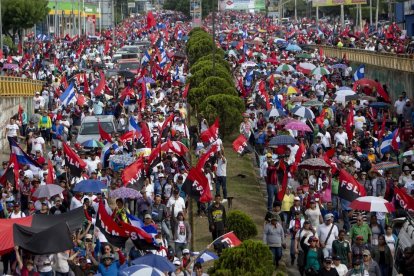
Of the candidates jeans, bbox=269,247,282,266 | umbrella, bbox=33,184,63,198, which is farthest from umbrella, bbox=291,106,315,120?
jeans, bbox=269,247,282,266

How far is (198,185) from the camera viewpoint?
805 inches

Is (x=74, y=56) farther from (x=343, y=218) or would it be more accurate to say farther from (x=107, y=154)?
(x=343, y=218)

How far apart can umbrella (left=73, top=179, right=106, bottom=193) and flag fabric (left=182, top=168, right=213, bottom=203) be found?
1.42 m

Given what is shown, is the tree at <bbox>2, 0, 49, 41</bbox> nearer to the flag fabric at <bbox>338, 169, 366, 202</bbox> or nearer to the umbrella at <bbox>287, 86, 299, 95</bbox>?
the umbrella at <bbox>287, 86, 299, 95</bbox>

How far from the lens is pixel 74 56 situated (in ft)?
203

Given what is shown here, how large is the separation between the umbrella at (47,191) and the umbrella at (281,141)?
20.5 ft

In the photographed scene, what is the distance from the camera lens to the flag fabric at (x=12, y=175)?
863 inches

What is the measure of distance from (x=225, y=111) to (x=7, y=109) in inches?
277

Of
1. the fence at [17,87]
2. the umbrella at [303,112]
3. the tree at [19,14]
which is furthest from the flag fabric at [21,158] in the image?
the tree at [19,14]

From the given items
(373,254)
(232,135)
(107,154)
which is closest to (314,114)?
(232,135)

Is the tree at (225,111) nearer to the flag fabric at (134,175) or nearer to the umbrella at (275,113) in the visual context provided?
the umbrella at (275,113)

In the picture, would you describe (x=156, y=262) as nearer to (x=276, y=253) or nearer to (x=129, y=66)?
(x=276, y=253)

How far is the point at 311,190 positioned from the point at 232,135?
50.1 ft

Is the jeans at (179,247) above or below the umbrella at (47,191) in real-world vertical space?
below
